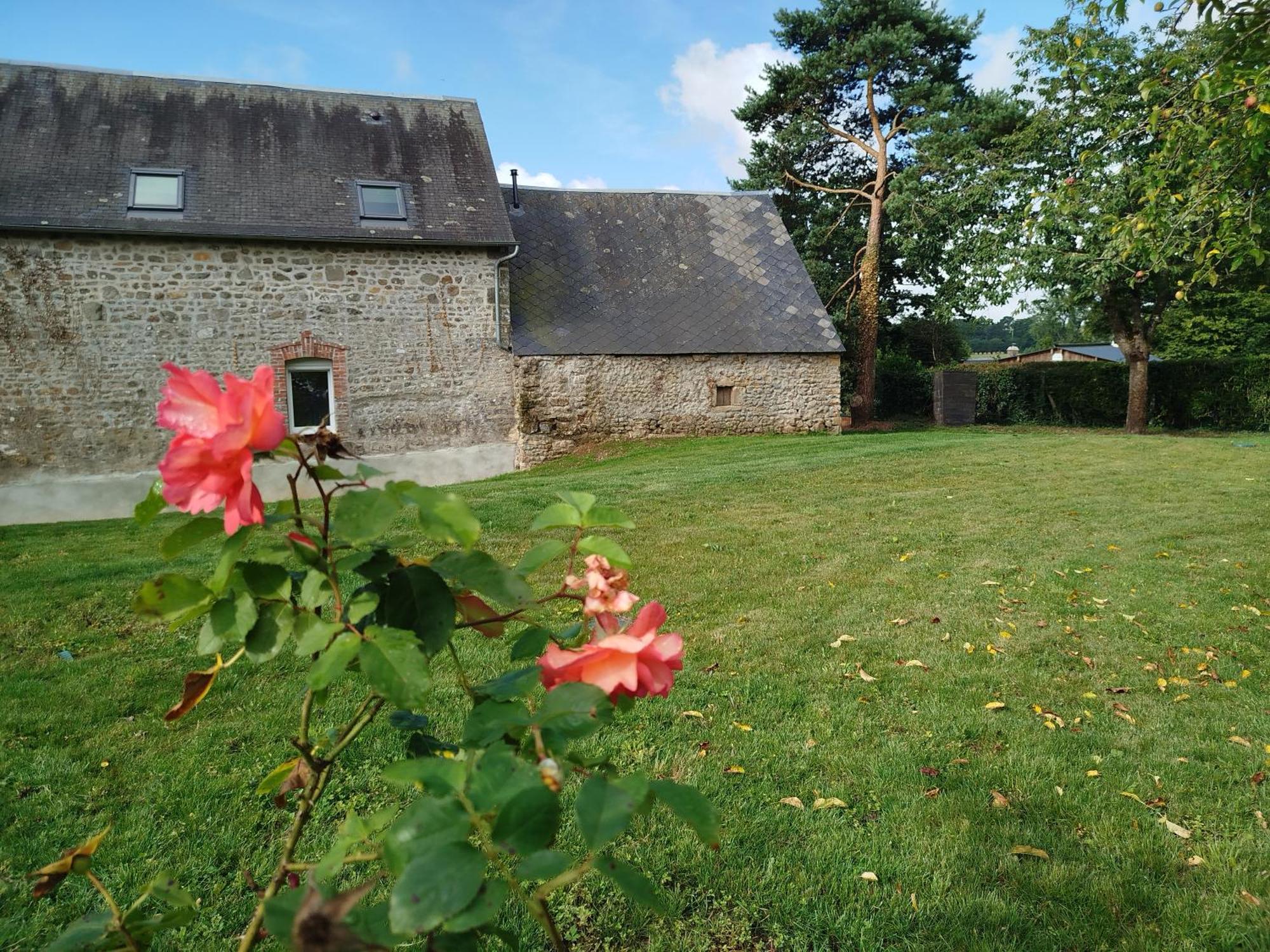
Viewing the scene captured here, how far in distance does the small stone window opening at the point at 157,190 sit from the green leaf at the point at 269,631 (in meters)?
13.6

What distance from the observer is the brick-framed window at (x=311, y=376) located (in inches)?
498

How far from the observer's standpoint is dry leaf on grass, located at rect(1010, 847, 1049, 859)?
2.54 meters

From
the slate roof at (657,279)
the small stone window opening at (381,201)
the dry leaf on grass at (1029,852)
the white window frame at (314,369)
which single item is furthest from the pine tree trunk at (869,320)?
the dry leaf on grass at (1029,852)

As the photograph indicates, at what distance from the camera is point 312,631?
923 mm

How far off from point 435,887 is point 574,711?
0.72 feet

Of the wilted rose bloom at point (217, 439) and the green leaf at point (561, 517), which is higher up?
the wilted rose bloom at point (217, 439)

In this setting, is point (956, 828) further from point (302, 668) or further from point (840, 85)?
point (840, 85)

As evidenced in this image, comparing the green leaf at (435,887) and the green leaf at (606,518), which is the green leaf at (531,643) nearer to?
the green leaf at (606,518)

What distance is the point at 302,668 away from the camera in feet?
13.4

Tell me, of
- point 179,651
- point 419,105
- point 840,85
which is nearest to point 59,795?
point 179,651

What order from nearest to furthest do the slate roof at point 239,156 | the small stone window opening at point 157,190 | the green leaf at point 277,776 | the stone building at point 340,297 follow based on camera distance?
the green leaf at point 277,776 → the stone building at point 340,297 → the slate roof at point 239,156 → the small stone window opening at point 157,190

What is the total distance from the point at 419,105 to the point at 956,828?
15.5 metres

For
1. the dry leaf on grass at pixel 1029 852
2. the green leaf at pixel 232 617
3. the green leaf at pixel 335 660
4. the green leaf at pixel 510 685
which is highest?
the green leaf at pixel 232 617

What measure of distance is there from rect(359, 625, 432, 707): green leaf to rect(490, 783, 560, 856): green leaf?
0.15m
